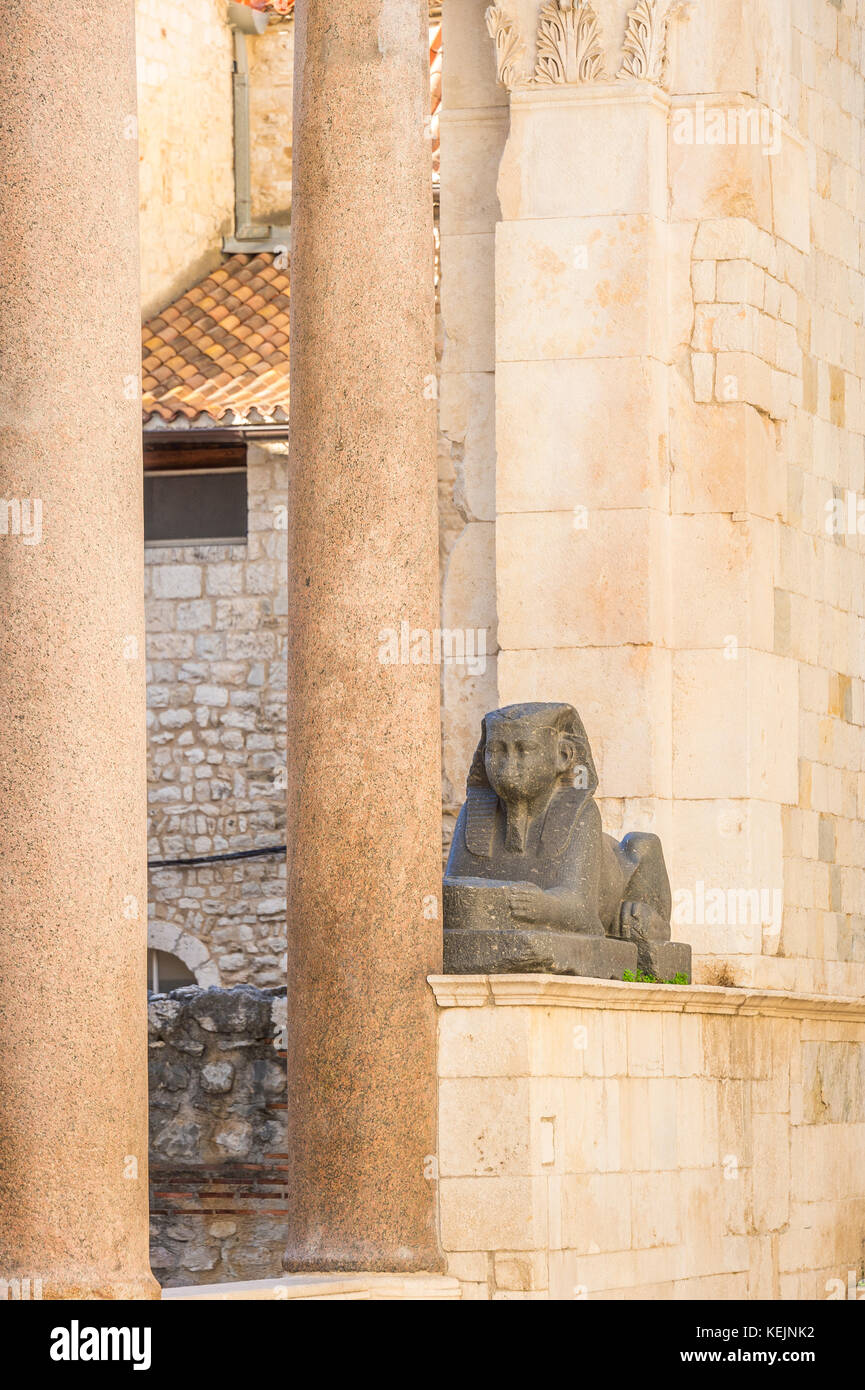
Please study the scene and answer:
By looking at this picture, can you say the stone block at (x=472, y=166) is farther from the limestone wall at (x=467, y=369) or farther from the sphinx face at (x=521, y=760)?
the sphinx face at (x=521, y=760)

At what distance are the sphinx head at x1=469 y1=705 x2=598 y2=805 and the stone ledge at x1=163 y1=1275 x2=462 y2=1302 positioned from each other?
6.49ft

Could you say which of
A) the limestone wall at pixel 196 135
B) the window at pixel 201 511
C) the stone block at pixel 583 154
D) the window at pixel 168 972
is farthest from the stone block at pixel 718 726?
the limestone wall at pixel 196 135

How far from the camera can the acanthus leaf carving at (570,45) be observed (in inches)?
457

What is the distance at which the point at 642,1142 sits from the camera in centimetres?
934

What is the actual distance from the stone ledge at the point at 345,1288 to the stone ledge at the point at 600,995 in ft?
3.21

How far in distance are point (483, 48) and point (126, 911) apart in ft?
20.6

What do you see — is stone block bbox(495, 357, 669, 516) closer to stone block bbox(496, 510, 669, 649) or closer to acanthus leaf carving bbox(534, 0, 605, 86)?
stone block bbox(496, 510, 669, 649)

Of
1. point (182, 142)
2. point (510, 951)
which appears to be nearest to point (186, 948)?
point (182, 142)

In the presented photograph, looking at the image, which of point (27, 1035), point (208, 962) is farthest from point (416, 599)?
point (208, 962)

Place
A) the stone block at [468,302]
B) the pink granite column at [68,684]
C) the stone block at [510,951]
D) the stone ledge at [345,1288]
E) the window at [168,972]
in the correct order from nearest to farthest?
1. the pink granite column at [68,684]
2. the stone ledge at [345,1288]
3. the stone block at [510,951]
4. the stone block at [468,302]
5. the window at [168,972]

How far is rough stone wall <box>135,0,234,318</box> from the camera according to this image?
20141 millimetres
